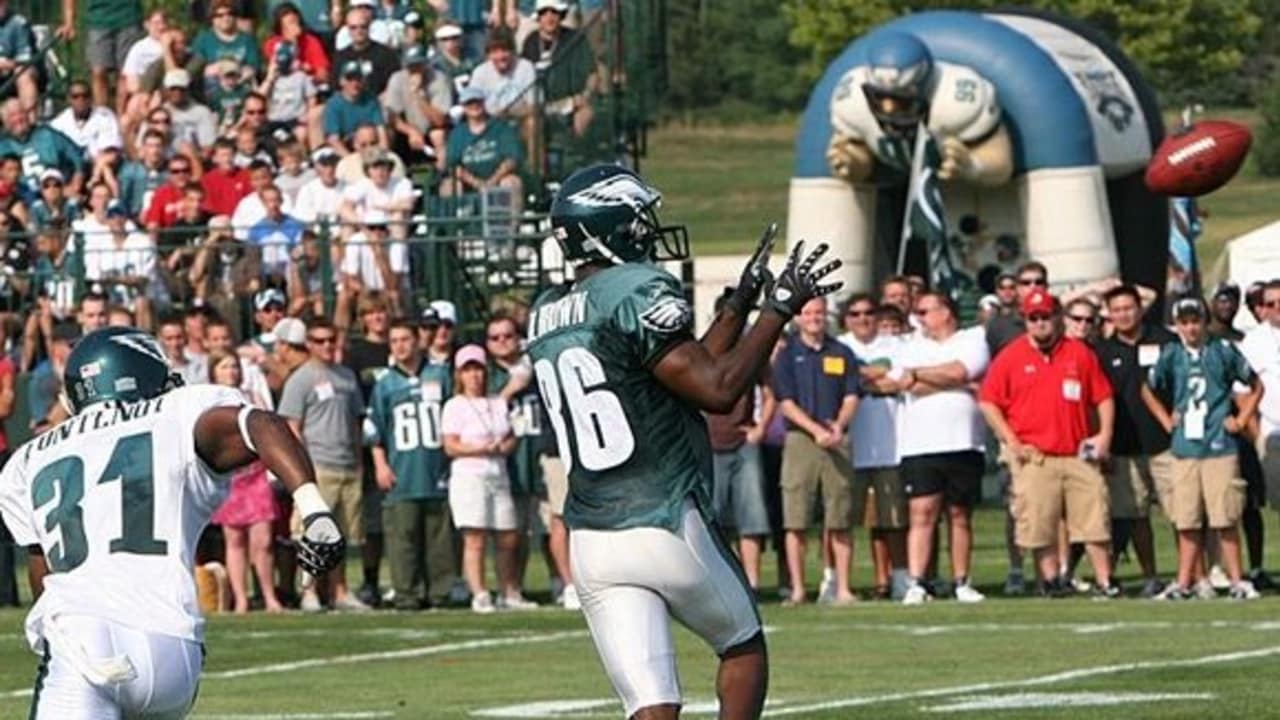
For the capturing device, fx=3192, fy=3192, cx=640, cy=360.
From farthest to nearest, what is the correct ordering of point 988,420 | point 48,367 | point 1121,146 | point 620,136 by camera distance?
point 1121,146 < point 620,136 < point 48,367 < point 988,420

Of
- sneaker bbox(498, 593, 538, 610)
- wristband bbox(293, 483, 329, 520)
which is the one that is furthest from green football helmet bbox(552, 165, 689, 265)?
sneaker bbox(498, 593, 538, 610)

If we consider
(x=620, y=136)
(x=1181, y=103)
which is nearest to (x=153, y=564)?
(x=620, y=136)

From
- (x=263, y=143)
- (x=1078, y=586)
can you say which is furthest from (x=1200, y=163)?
(x=263, y=143)

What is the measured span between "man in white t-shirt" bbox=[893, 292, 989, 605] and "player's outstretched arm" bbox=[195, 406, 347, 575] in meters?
10.3

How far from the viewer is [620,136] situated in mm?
24344

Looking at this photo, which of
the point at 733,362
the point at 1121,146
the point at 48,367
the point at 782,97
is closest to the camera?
the point at 733,362

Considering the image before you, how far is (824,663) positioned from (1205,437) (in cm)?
388

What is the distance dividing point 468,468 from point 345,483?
2.98ft

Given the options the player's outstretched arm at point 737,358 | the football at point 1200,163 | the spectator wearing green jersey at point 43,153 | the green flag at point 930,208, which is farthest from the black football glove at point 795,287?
the green flag at point 930,208

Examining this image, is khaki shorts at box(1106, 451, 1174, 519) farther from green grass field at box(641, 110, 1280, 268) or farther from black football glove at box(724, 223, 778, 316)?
green grass field at box(641, 110, 1280, 268)

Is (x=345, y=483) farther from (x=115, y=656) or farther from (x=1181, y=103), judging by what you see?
(x=1181, y=103)

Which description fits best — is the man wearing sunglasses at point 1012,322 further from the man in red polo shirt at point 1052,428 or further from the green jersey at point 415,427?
the green jersey at point 415,427

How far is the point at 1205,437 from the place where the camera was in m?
17.4

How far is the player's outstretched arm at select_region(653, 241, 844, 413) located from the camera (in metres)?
8.10
